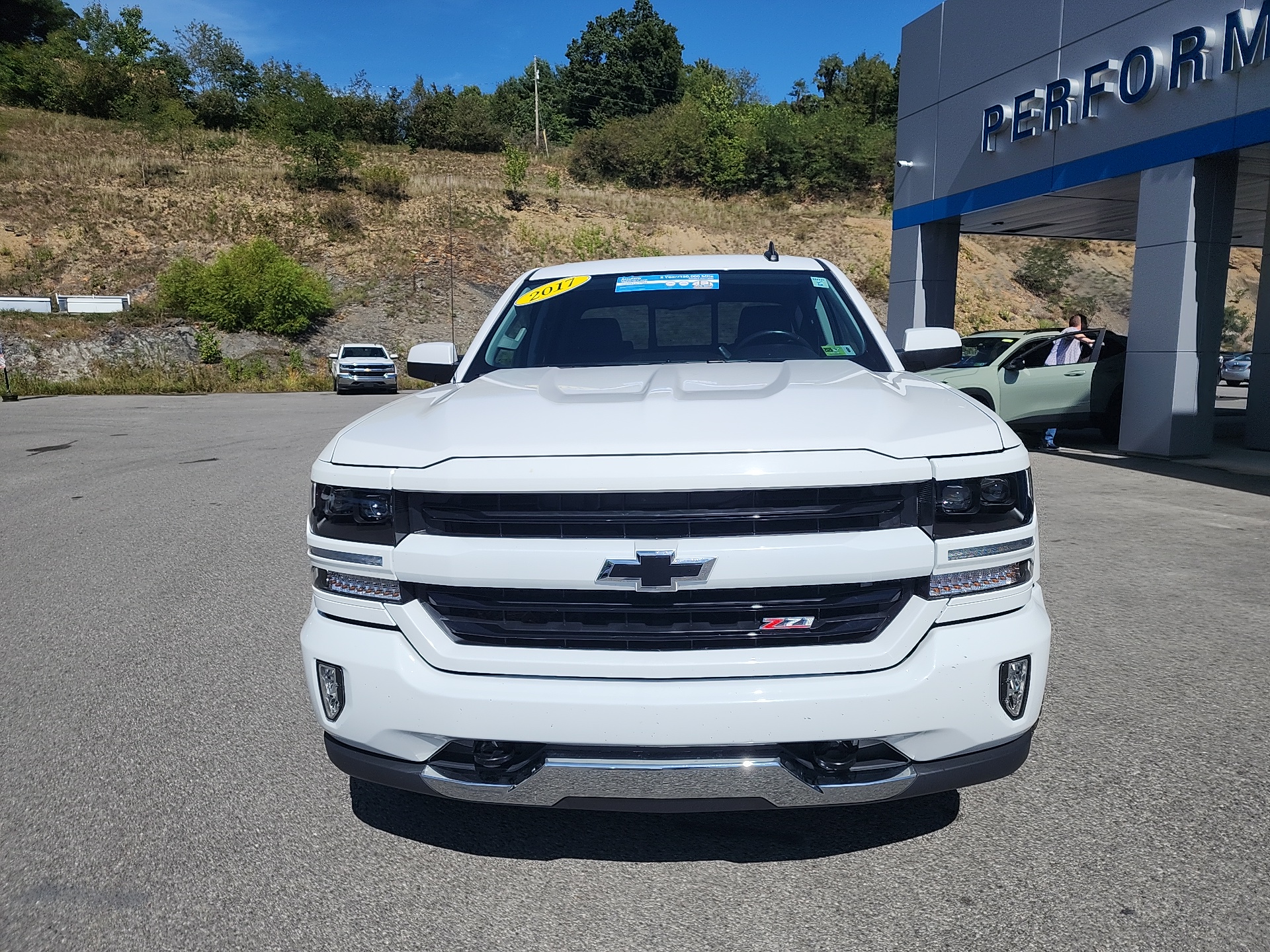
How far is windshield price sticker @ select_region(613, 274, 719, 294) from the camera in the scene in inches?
157

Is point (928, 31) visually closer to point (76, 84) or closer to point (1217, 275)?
point (1217, 275)

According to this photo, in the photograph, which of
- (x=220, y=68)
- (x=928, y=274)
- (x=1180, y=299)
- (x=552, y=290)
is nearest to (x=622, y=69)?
(x=220, y=68)

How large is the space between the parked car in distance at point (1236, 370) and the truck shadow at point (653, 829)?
26623mm

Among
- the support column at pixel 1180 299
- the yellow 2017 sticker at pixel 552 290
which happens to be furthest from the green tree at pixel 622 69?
the yellow 2017 sticker at pixel 552 290

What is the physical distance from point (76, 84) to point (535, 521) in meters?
78.8

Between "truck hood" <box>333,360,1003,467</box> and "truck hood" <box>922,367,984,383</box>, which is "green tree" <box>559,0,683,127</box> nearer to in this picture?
"truck hood" <box>922,367,984,383</box>

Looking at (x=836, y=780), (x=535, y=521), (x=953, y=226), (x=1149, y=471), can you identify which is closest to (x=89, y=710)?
(x=535, y=521)

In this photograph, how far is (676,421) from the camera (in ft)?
7.84

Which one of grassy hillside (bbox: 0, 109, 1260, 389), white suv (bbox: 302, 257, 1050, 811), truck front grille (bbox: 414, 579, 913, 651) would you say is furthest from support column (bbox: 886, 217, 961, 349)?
grassy hillside (bbox: 0, 109, 1260, 389)

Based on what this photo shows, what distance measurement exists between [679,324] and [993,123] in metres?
12.4

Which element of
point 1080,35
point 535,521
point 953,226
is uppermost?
point 1080,35

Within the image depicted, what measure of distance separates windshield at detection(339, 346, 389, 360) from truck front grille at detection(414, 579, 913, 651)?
28008 millimetres

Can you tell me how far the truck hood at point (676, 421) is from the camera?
2.26m

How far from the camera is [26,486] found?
31.5 feet
